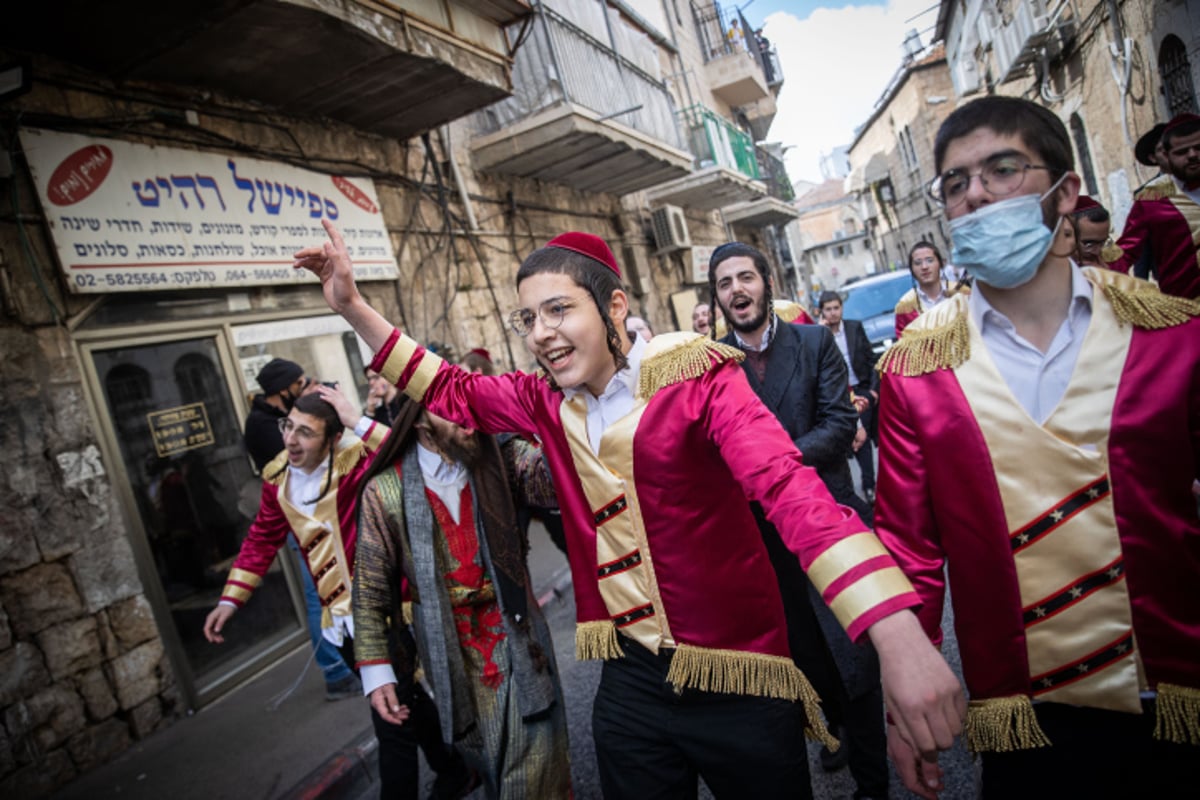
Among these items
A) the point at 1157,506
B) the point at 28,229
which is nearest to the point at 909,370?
the point at 1157,506

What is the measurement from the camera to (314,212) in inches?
247

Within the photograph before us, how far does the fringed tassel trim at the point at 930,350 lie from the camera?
1.44 metres

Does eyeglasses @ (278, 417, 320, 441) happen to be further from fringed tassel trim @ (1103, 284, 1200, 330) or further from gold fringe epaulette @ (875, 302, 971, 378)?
fringed tassel trim @ (1103, 284, 1200, 330)

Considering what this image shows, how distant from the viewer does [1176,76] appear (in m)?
8.62

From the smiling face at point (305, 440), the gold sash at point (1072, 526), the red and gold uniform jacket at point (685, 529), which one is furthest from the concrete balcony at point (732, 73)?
the gold sash at point (1072, 526)

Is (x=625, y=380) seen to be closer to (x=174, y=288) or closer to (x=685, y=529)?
(x=685, y=529)

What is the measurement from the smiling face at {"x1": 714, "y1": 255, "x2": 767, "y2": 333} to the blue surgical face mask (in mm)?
1567

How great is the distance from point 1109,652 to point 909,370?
688 millimetres

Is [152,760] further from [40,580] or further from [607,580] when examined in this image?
[607,580]

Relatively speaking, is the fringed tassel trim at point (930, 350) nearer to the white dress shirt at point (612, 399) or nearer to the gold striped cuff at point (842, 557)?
the gold striped cuff at point (842, 557)

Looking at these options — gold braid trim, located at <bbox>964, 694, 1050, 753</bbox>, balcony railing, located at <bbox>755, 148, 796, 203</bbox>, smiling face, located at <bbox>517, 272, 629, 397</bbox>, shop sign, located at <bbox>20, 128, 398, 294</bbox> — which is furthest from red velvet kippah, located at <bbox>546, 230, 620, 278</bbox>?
balcony railing, located at <bbox>755, 148, 796, 203</bbox>

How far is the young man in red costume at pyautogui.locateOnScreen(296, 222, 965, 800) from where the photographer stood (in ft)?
5.44

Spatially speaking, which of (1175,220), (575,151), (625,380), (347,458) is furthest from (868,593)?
(575,151)

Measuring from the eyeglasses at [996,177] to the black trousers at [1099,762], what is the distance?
3.67ft
